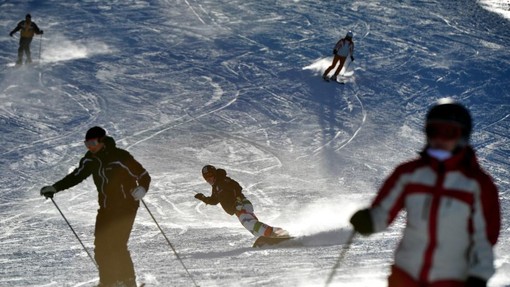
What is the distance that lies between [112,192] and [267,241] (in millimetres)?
3628

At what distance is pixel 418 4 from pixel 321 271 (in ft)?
73.1

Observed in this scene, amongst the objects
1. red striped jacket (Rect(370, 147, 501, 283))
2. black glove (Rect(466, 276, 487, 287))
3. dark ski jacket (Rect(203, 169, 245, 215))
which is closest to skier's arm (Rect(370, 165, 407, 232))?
red striped jacket (Rect(370, 147, 501, 283))

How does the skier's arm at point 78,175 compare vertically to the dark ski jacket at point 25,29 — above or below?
above

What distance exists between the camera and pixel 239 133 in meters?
18.0

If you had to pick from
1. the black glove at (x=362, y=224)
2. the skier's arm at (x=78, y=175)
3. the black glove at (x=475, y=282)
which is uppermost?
the black glove at (x=362, y=224)

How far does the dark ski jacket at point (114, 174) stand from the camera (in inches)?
277

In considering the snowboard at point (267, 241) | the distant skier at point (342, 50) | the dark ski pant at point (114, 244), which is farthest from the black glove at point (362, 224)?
the distant skier at point (342, 50)

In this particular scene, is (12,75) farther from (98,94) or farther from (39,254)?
(39,254)

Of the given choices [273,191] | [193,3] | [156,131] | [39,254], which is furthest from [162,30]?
[39,254]

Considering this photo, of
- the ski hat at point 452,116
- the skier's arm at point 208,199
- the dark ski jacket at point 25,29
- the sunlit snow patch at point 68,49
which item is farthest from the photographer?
the sunlit snow patch at point 68,49

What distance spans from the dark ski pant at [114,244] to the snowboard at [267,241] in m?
3.06

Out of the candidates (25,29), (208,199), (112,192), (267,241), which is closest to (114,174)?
(112,192)

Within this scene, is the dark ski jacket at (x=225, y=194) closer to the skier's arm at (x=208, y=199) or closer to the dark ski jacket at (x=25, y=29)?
the skier's arm at (x=208, y=199)

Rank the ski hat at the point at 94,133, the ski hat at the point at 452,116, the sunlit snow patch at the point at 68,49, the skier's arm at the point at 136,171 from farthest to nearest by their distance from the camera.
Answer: the sunlit snow patch at the point at 68,49
the skier's arm at the point at 136,171
the ski hat at the point at 94,133
the ski hat at the point at 452,116
